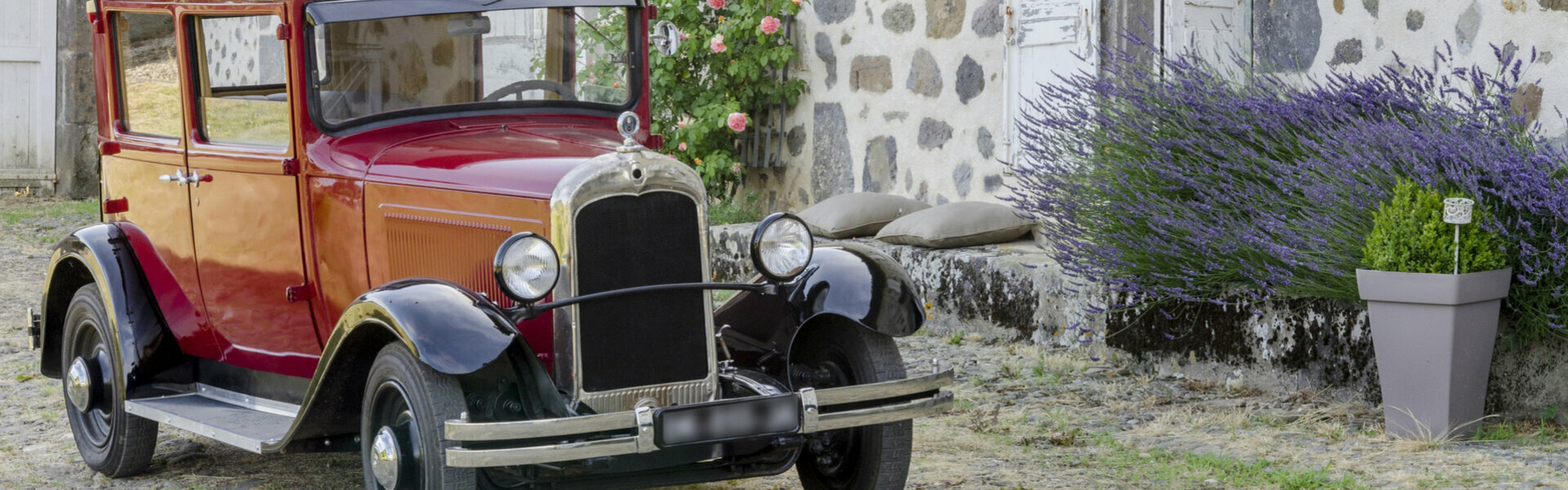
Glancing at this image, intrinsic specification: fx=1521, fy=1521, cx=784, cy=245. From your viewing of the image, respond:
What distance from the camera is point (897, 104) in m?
7.60

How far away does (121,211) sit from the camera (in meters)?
4.41

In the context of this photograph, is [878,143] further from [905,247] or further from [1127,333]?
[1127,333]

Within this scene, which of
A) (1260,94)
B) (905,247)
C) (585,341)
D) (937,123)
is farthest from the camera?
(937,123)

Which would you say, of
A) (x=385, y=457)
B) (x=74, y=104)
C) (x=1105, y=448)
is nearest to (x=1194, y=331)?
(x=1105, y=448)

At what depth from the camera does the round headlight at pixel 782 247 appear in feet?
11.0

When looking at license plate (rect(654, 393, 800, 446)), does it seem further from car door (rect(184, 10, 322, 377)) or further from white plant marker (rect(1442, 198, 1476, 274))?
white plant marker (rect(1442, 198, 1476, 274))

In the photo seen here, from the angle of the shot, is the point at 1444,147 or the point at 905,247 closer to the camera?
the point at 1444,147

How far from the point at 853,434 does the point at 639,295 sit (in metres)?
0.71

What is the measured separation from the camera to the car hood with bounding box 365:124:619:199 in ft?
10.8

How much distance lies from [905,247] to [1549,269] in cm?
278

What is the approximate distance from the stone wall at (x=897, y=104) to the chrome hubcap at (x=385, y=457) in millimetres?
4194

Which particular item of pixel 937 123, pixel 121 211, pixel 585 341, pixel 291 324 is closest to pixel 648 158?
pixel 585 341

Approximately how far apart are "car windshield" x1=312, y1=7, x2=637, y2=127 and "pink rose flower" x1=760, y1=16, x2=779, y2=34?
3822 millimetres

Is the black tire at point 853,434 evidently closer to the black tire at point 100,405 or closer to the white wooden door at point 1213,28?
the black tire at point 100,405
